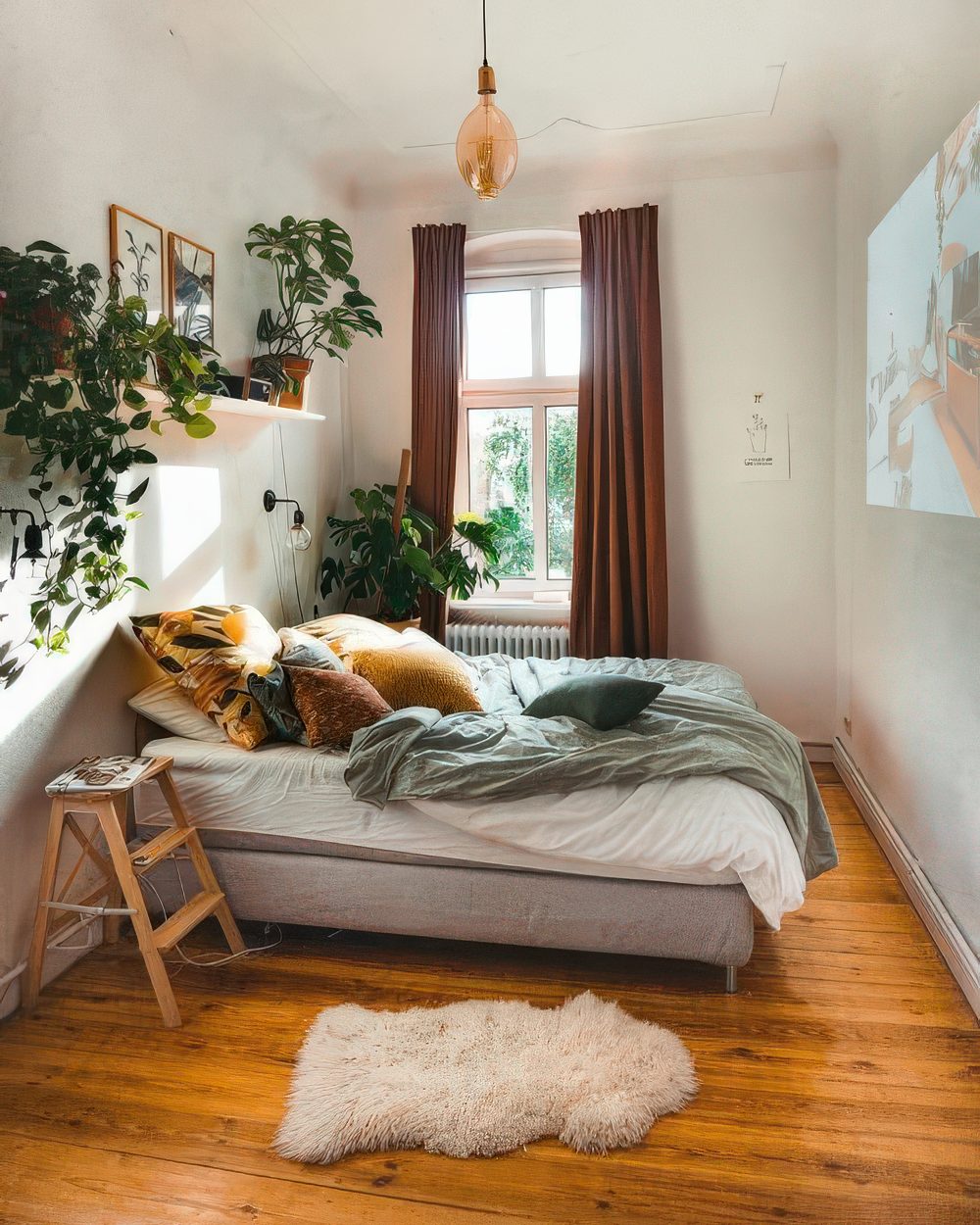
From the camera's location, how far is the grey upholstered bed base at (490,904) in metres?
2.38

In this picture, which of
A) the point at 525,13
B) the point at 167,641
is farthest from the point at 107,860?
the point at 525,13

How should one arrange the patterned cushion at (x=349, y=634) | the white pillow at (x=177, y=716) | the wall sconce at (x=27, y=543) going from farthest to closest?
1. the patterned cushion at (x=349, y=634)
2. the white pillow at (x=177, y=716)
3. the wall sconce at (x=27, y=543)

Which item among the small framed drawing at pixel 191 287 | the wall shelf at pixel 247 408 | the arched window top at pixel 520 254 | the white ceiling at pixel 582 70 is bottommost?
the wall shelf at pixel 247 408

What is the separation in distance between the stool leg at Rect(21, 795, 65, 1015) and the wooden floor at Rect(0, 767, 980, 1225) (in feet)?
0.33

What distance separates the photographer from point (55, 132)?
94.7 inches

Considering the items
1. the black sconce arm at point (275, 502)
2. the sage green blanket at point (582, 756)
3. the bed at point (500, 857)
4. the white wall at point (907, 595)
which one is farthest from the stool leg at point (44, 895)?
the white wall at point (907, 595)

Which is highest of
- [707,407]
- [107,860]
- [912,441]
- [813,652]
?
[707,407]

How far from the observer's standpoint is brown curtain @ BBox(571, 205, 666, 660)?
4.13 meters

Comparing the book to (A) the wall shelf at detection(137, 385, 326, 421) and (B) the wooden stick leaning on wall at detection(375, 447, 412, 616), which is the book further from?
(B) the wooden stick leaning on wall at detection(375, 447, 412, 616)

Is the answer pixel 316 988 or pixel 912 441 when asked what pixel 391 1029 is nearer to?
pixel 316 988

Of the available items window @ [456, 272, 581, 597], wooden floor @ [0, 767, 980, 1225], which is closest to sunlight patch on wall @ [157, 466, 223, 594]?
wooden floor @ [0, 767, 980, 1225]

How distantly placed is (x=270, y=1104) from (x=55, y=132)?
249 cm

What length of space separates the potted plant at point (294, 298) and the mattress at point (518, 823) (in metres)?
1.50

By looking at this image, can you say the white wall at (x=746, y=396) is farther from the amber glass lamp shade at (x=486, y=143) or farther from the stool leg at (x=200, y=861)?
the stool leg at (x=200, y=861)
